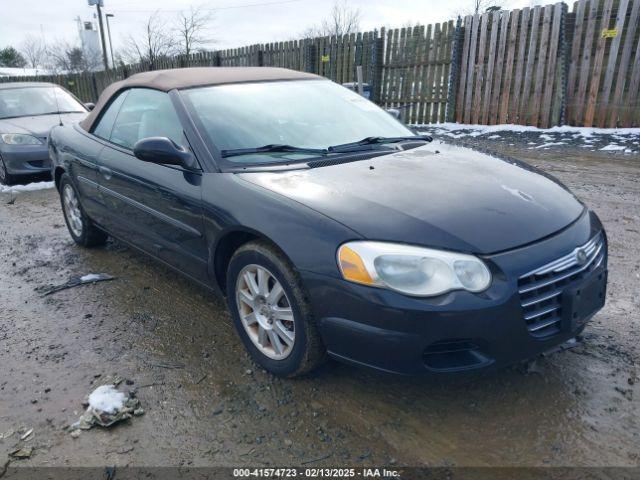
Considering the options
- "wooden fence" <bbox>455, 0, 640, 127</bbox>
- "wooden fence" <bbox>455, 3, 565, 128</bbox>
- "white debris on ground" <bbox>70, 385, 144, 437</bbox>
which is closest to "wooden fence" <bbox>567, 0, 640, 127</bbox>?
"wooden fence" <bbox>455, 0, 640, 127</bbox>

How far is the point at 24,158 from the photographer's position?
24.8 ft

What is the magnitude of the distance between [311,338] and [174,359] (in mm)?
976

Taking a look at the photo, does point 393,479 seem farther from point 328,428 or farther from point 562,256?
point 562,256

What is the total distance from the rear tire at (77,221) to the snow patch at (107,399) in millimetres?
2265

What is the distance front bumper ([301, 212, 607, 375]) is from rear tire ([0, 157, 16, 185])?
23.7 feet

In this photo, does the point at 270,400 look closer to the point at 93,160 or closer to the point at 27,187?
the point at 93,160

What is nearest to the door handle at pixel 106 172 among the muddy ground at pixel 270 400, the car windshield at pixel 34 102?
the muddy ground at pixel 270 400

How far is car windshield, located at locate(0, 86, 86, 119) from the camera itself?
845 centimetres

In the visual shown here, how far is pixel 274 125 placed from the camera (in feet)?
10.3

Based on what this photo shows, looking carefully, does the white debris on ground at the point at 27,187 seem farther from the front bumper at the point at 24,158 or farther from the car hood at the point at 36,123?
the car hood at the point at 36,123

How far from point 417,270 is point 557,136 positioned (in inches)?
326

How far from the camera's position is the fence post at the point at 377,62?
40.6 feet

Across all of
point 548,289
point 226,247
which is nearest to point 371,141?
point 226,247

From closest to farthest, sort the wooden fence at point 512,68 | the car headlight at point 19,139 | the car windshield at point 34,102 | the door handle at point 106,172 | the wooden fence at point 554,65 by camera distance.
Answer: the door handle at point 106,172, the car headlight at point 19,139, the car windshield at point 34,102, the wooden fence at point 554,65, the wooden fence at point 512,68
